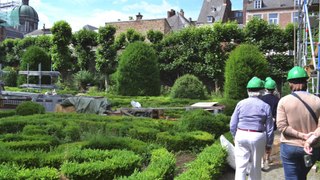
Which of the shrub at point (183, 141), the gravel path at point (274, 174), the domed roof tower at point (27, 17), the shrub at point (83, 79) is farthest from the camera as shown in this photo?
the domed roof tower at point (27, 17)

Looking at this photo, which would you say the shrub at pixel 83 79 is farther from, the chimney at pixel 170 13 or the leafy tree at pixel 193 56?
the chimney at pixel 170 13

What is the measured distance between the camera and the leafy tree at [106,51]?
35.8 meters

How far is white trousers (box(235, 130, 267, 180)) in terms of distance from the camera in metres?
5.71

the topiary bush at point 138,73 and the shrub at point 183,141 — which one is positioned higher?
the topiary bush at point 138,73

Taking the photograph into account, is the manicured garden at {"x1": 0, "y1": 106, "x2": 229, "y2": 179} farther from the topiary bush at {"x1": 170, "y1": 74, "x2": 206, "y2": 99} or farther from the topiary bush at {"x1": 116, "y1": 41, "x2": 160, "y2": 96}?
the topiary bush at {"x1": 116, "y1": 41, "x2": 160, "y2": 96}

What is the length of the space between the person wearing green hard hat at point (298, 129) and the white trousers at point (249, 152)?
1.32 metres

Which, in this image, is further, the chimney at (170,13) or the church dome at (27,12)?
the church dome at (27,12)

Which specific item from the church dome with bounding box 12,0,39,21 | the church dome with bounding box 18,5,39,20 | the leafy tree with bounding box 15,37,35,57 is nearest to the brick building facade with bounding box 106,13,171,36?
the leafy tree with bounding box 15,37,35,57

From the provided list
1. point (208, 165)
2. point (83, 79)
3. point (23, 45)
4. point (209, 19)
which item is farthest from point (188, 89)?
point (209, 19)

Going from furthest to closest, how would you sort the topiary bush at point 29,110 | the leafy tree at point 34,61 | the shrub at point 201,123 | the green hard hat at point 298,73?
the leafy tree at point 34,61 < the topiary bush at point 29,110 < the shrub at point 201,123 < the green hard hat at point 298,73

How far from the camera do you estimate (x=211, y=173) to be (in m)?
6.68

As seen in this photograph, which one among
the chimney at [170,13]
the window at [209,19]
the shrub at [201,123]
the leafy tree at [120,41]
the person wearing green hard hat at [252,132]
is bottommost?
the shrub at [201,123]

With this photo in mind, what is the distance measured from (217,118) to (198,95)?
12058 mm

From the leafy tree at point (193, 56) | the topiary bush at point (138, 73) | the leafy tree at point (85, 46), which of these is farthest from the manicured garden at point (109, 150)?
the leafy tree at point (85, 46)
